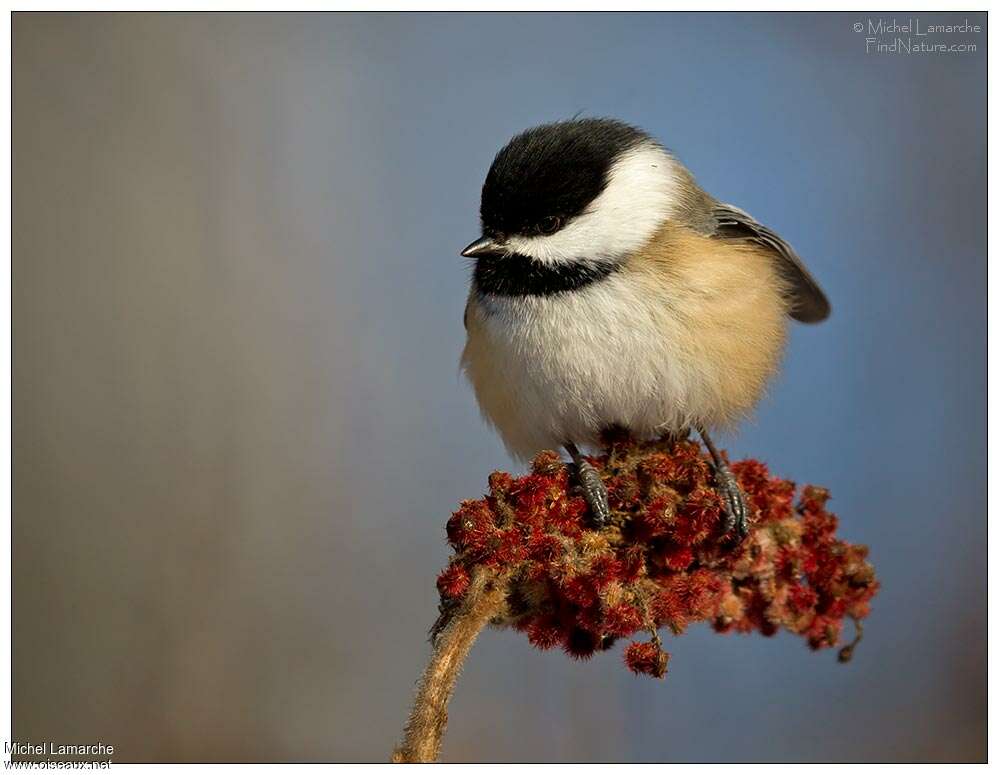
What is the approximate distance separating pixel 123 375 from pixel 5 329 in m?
0.47

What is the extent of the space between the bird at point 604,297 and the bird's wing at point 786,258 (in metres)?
0.15

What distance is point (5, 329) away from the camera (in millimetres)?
2281

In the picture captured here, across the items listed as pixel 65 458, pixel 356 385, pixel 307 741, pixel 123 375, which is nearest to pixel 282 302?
pixel 356 385

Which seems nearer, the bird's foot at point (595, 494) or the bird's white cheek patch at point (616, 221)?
the bird's foot at point (595, 494)

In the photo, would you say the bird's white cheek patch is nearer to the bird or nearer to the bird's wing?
the bird

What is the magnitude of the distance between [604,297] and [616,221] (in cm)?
18

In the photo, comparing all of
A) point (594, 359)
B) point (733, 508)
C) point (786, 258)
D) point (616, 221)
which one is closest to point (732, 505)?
point (733, 508)

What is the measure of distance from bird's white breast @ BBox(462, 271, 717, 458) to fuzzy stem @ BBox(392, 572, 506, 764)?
71 cm

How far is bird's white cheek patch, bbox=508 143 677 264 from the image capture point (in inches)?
78.0

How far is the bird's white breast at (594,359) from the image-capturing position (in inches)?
77.5

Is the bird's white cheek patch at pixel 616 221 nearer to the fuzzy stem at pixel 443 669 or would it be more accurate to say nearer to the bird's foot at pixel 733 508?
the bird's foot at pixel 733 508

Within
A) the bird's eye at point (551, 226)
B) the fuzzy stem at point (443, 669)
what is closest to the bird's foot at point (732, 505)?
the fuzzy stem at point (443, 669)

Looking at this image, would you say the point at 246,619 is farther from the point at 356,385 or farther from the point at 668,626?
the point at 668,626

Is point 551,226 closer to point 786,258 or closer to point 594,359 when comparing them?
point 594,359
